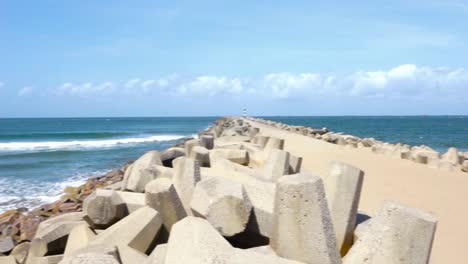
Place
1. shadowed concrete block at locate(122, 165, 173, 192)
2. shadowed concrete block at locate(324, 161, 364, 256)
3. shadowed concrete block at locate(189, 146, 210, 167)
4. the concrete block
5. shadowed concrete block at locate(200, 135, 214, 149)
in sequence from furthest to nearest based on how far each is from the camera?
1. shadowed concrete block at locate(200, 135, 214, 149)
2. shadowed concrete block at locate(189, 146, 210, 167)
3. shadowed concrete block at locate(122, 165, 173, 192)
4. shadowed concrete block at locate(324, 161, 364, 256)
5. the concrete block

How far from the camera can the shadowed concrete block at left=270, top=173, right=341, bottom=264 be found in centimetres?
188

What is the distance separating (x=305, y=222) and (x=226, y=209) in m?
0.43

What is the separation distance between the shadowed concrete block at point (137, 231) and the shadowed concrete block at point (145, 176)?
3.22 ft

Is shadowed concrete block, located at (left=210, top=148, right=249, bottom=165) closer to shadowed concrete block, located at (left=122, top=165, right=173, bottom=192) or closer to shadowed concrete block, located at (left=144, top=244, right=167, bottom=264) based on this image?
shadowed concrete block, located at (left=122, top=165, right=173, bottom=192)

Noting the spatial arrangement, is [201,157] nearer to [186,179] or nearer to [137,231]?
[186,179]

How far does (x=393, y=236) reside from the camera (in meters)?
1.79

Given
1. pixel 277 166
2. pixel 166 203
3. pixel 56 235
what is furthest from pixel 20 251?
pixel 277 166

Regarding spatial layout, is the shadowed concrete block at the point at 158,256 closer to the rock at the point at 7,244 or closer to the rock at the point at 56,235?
the rock at the point at 56,235

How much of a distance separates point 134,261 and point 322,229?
0.91 metres

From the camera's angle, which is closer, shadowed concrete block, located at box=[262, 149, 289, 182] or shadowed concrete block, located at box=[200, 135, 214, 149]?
shadowed concrete block, located at box=[262, 149, 289, 182]

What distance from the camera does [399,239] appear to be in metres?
1.77

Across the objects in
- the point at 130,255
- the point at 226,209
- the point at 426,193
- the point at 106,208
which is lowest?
the point at 426,193

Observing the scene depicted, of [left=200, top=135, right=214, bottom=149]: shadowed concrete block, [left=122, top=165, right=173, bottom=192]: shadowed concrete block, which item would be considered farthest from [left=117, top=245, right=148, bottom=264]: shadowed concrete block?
[left=200, top=135, right=214, bottom=149]: shadowed concrete block

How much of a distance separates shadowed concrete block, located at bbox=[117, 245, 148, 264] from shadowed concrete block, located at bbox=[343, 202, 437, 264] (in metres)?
0.98
